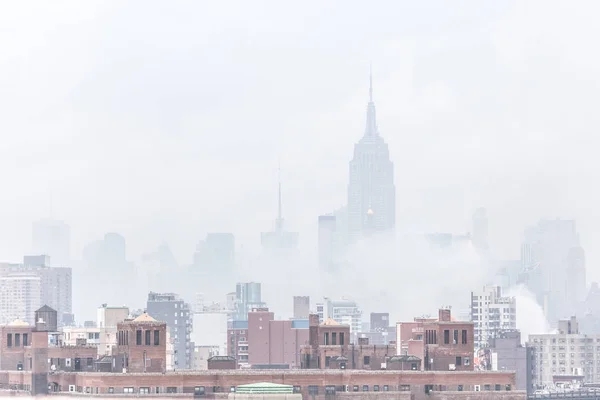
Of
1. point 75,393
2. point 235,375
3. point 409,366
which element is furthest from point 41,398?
point 409,366

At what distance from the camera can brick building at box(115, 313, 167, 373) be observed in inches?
7259

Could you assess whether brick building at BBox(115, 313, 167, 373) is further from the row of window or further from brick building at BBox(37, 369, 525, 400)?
brick building at BBox(37, 369, 525, 400)

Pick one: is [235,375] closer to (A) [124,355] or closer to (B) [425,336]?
(A) [124,355]

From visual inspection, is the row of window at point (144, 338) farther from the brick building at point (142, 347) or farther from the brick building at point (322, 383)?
the brick building at point (322, 383)

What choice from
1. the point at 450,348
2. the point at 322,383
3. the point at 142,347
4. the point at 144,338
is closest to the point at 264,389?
the point at 322,383

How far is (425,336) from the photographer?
198625 mm

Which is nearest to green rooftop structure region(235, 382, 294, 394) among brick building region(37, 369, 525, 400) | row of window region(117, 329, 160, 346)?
brick building region(37, 369, 525, 400)

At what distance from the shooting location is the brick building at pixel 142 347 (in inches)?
7259

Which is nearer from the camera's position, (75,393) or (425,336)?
(75,393)

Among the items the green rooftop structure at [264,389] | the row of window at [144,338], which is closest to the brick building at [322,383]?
the row of window at [144,338]

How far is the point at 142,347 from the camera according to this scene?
185 meters

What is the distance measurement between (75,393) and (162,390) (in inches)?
288

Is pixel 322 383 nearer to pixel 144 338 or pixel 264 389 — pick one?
pixel 144 338

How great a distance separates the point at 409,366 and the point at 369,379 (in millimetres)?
6693
